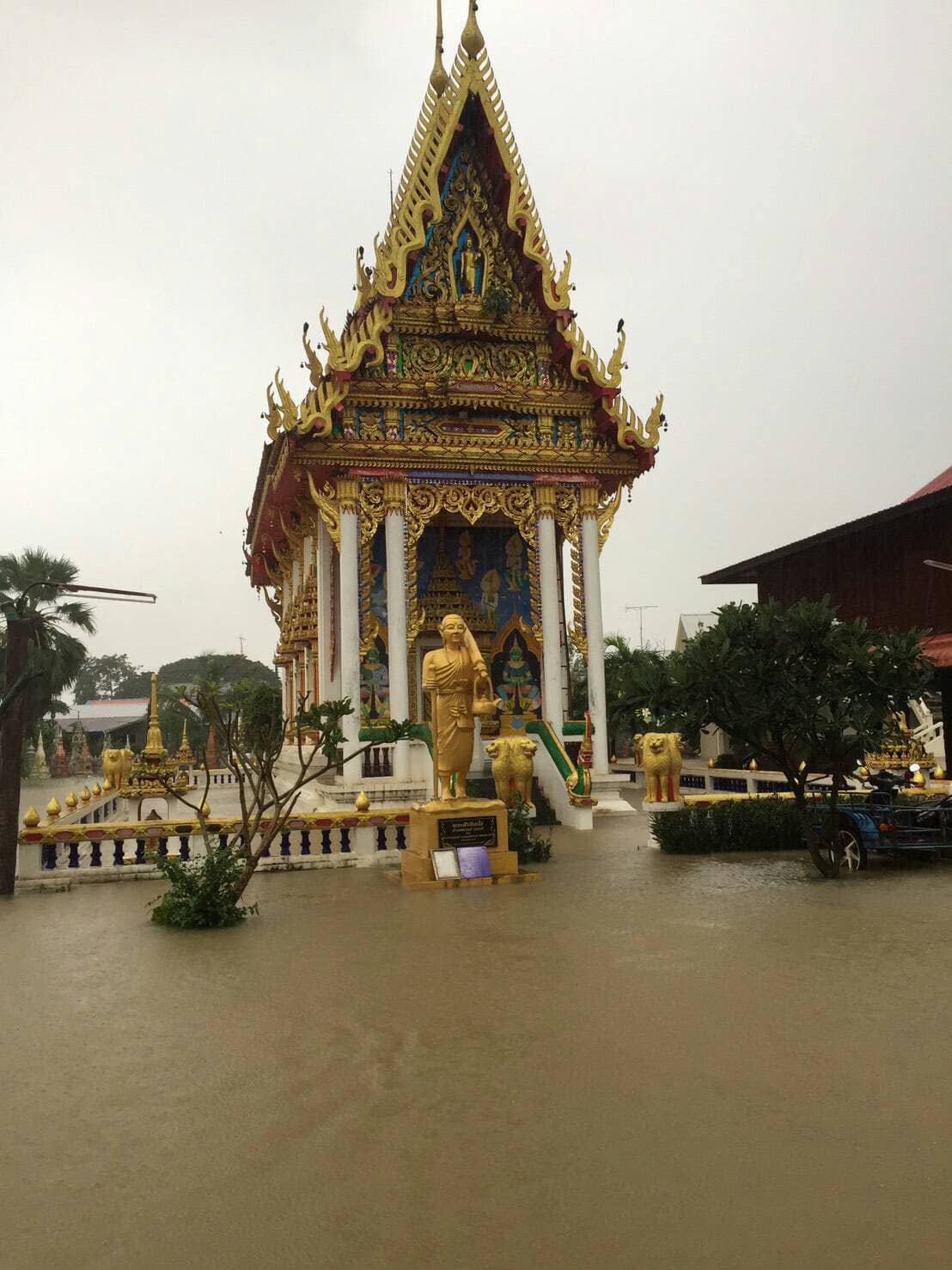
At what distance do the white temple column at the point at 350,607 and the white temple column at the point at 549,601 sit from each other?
3199mm

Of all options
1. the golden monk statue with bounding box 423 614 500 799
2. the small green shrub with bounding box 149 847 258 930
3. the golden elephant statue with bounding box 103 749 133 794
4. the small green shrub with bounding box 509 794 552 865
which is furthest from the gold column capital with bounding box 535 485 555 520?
the small green shrub with bounding box 149 847 258 930

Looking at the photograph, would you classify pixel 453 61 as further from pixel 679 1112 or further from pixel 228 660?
pixel 228 660

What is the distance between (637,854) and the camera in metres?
12.9

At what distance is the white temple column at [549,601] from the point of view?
18.7m

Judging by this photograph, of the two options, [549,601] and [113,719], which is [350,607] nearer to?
[549,601]

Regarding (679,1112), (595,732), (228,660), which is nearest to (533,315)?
(595,732)

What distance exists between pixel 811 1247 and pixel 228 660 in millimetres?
64198

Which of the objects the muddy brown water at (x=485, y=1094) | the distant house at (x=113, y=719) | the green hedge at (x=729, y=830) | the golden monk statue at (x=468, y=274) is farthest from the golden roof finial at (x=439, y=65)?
the distant house at (x=113, y=719)

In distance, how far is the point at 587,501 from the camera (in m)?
19.0

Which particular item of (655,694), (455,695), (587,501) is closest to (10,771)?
(455,695)

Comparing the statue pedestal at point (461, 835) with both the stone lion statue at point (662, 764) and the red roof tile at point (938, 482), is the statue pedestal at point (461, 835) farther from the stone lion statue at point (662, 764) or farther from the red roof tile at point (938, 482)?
the red roof tile at point (938, 482)

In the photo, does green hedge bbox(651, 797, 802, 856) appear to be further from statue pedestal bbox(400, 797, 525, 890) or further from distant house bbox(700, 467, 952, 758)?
distant house bbox(700, 467, 952, 758)

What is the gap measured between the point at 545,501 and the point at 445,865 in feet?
30.4

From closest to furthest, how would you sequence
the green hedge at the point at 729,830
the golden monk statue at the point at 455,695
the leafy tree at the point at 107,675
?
the golden monk statue at the point at 455,695 < the green hedge at the point at 729,830 < the leafy tree at the point at 107,675
